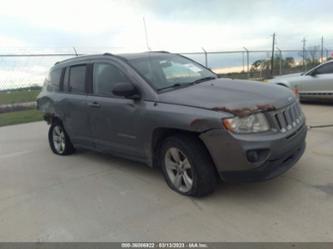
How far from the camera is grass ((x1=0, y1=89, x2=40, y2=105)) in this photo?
1302 centimetres

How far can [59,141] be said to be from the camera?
6195 millimetres

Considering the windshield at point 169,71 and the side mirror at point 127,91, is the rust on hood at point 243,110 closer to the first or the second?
the windshield at point 169,71

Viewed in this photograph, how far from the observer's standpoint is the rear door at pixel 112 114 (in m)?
4.30

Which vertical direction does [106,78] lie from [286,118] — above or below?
above

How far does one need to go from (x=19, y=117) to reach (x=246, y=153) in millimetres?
9393

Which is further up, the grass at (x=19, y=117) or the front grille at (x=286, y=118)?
the front grille at (x=286, y=118)

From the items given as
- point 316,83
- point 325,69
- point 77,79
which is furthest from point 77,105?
point 325,69

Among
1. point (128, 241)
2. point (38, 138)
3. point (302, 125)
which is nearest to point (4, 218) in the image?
point (128, 241)

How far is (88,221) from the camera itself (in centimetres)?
348

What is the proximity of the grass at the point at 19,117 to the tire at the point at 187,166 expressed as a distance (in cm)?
760

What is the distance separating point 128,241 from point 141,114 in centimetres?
161

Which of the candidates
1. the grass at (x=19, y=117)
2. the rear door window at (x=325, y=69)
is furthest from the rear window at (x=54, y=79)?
the rear door window at (x=325, y=69)

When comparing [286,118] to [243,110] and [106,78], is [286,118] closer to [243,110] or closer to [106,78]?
[243,110]

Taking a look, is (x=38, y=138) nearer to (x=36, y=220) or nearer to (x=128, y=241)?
(x=36, y=220)
